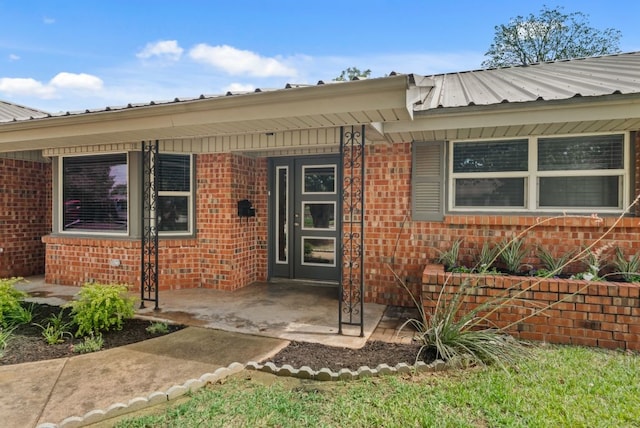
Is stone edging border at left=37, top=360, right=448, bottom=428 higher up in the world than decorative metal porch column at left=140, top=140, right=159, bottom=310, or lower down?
lower down

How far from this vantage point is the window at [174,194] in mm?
6312

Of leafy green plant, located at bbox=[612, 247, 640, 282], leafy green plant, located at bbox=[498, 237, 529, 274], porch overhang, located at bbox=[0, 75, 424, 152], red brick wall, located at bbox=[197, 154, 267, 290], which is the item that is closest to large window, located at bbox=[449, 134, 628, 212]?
leafy green plant, located at bbox=[498, 237, 529, 274]

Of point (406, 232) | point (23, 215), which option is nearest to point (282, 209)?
point (406, 232)

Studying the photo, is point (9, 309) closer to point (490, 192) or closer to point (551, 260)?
point (490, 192)

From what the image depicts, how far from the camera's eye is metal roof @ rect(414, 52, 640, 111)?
430 centimetres

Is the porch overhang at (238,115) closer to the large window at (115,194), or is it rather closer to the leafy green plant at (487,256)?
the large window at (115,194)

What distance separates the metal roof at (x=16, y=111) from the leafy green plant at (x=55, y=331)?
5029 mm

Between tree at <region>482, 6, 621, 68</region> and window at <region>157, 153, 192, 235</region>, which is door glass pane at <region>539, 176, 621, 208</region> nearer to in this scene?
window at <region>157, 153, 192, 235</region>

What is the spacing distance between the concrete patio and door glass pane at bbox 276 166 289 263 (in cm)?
74

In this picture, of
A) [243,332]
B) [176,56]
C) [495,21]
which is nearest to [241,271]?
[243,332]

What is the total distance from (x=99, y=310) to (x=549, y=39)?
2341 cm

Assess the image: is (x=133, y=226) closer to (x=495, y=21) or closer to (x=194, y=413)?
(x=194, y=413)

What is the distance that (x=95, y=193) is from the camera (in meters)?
6.61

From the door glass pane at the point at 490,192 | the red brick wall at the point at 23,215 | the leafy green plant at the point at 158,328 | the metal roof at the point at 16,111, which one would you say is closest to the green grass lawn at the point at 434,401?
the leafy green plant at the point at 158,328
